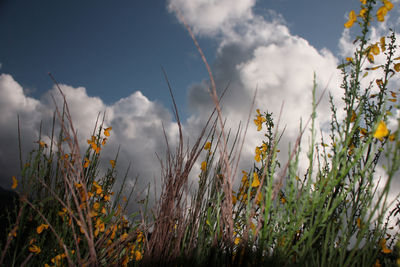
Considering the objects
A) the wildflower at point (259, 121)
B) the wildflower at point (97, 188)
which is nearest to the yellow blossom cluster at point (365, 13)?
the wildflower at point (259, 121)

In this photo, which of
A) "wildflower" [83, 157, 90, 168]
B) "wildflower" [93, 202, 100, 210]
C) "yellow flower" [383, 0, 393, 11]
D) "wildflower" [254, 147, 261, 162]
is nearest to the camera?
"yellow flower" [383, 0, 393, 11]

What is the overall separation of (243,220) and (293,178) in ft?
2.08

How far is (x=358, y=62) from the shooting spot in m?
1.58

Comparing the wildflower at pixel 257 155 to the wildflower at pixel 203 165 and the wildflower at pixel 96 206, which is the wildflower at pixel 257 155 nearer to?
the wildflower at pixel 203 165

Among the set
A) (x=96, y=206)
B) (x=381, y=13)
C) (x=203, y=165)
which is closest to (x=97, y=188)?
(x=96, y=206)

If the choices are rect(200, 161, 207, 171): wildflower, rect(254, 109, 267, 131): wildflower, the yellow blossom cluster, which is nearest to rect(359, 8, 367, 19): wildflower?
the yellow blossom cluster

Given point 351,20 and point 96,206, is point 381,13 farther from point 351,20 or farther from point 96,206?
point 96,206

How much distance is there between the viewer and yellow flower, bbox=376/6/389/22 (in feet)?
4.96

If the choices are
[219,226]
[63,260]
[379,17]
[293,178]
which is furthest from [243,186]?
[63,260]

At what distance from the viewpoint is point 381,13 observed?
5.06ft

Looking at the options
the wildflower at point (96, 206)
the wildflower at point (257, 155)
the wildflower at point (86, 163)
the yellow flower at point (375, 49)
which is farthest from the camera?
the wildflower at point (86, 163)

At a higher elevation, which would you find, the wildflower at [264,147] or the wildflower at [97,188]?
the wildflower at [264,147]

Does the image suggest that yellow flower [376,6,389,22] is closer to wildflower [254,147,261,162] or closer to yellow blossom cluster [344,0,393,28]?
yellow blossom cluster [344,0,393,28]

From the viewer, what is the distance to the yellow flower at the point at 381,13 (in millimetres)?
1513
